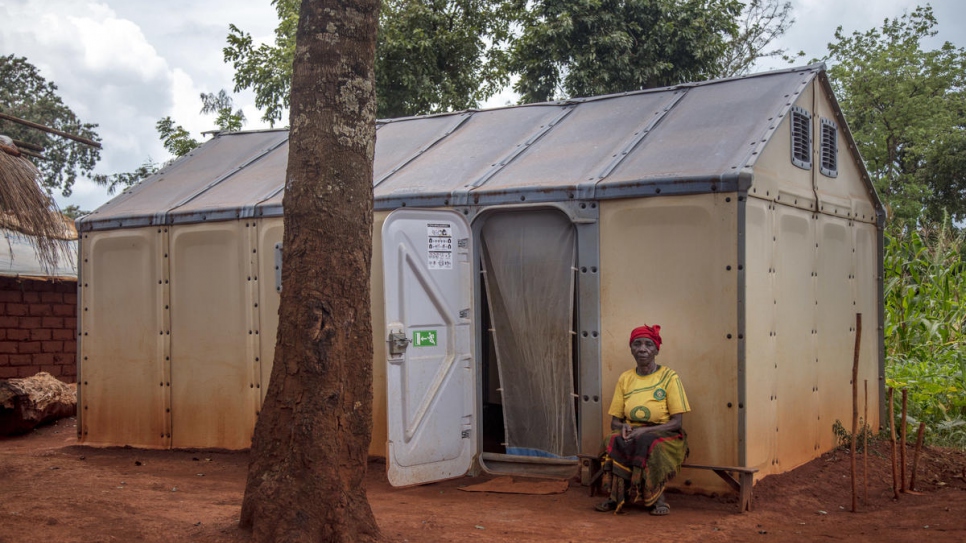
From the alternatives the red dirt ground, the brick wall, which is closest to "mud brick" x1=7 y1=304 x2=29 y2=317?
the brick wall

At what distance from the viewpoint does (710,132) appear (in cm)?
724

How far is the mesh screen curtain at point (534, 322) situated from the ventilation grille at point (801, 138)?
1.89 meters

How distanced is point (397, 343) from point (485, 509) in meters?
1.37

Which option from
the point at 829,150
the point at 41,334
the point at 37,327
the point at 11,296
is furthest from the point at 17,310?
the point at 829,150

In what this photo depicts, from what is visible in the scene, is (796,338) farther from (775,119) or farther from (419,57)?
(419,57)

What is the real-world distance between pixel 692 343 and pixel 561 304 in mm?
1111

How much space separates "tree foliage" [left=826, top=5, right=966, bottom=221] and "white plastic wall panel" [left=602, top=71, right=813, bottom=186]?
1423cm

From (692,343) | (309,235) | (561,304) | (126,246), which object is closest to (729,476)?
(692,343)

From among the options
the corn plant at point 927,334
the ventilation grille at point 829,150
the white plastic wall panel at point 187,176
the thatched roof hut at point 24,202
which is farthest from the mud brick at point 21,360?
the corn plant at point 927,334

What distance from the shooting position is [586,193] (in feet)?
22.9

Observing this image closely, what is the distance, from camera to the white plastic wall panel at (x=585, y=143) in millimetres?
7367

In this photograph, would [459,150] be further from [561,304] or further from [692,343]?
[692,343]

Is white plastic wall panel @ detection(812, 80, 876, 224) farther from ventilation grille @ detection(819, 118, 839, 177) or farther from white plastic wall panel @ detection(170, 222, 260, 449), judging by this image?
white plastic wall panel @ detection(170, 222, 260, 449)

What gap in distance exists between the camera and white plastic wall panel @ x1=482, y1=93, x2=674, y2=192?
24.2ft
